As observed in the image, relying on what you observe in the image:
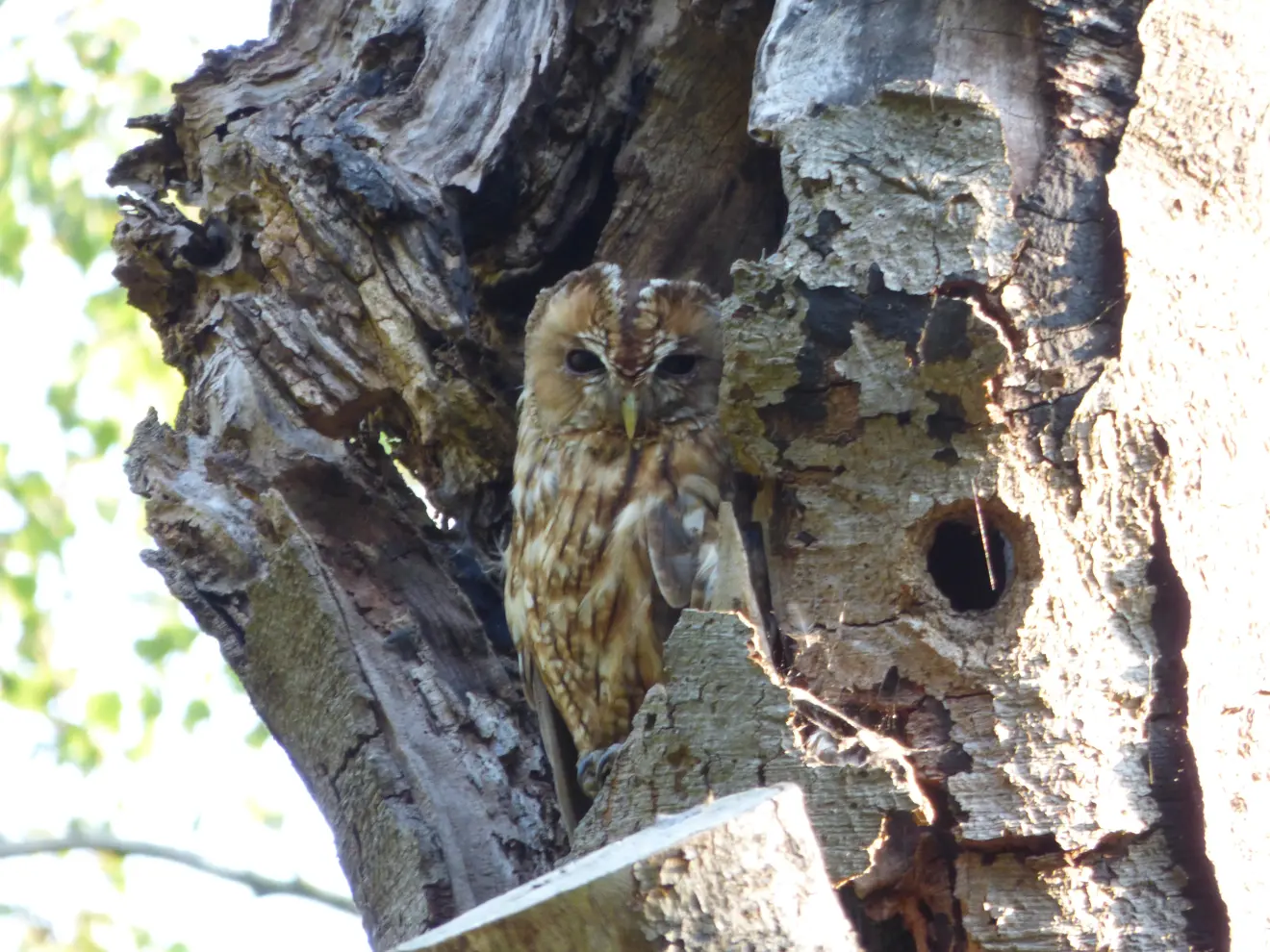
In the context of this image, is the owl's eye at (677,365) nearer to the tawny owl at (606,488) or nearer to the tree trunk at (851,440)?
the tawny owl at (606,488)

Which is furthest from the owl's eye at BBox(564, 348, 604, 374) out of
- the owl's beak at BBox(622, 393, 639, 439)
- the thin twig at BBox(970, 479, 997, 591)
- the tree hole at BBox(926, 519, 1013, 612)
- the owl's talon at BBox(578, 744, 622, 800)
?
the thin twig at BBox(970, 479, 997, 591)

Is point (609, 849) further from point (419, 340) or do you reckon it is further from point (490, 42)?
point (490, 42)

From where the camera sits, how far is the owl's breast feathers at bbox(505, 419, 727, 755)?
240 cm

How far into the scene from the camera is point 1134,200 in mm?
1729

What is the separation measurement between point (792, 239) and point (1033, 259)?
0.31 m

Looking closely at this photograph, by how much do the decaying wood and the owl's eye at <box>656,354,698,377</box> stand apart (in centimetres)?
155

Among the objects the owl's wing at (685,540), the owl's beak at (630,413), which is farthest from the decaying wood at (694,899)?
the owl's beak at (630,413)

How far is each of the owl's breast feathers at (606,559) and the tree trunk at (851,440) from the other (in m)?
0.11

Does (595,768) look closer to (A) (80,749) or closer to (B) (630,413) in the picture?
(B) (630,413)

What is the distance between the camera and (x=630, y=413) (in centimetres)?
251

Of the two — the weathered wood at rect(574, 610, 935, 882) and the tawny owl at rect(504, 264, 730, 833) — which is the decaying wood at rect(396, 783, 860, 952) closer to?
the weathered wood at rect(574, 610, 935, 882)

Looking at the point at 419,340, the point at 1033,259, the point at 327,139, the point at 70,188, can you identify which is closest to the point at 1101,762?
the point at 1033,259

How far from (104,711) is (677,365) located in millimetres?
3328

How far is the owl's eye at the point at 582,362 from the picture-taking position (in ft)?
8.57
